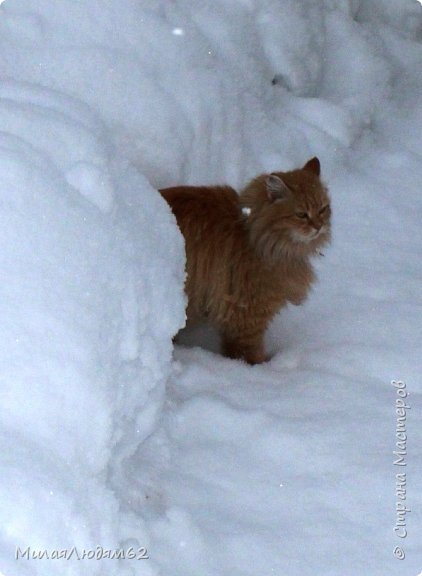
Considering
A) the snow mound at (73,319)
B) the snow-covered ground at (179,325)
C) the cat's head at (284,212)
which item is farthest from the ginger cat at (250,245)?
the snow mound at (73,319)

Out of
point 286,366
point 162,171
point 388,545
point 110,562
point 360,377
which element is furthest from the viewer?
point 162,171

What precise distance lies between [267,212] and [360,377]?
77 centimetres

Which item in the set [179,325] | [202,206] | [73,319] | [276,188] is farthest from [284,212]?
[73,319]

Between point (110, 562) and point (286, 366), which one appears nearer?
point (110, 562)

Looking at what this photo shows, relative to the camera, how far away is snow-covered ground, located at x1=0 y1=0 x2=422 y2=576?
63.2 inches

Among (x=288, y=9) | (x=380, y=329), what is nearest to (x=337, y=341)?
(x=380, y=329)

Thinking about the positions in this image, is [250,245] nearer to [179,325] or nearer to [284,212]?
[284,212]

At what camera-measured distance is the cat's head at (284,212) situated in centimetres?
297

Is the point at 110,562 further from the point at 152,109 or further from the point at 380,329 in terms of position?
the point at 152,109

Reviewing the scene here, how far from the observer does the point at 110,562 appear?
5.04 ft

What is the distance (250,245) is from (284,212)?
0.20m

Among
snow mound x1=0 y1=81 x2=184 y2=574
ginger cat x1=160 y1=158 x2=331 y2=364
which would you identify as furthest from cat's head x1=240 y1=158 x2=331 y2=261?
snow mound x1=0 y1=81 x2=184 y2=574

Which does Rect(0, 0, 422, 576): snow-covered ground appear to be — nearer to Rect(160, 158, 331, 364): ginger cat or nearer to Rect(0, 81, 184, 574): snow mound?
Rect(0, 81, 184, 574): snow mound

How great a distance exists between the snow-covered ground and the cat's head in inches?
16.2
